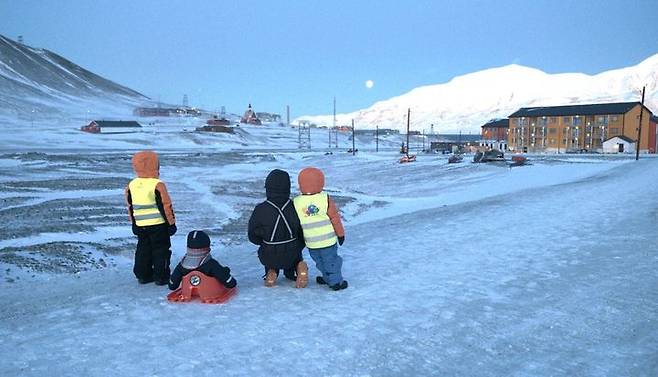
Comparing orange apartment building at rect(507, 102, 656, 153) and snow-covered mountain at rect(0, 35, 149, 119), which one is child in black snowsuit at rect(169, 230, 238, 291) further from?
snow-covered mountain at rect(0, 35, 149, 119)

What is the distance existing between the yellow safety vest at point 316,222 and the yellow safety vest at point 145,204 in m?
1.98

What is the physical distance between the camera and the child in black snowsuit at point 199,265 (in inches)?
224

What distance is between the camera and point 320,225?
6129 millimetres

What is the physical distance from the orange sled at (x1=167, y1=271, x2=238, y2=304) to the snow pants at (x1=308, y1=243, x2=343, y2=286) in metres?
1.28

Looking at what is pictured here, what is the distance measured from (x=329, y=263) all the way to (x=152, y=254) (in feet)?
8.04

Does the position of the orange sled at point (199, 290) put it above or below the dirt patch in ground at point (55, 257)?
above

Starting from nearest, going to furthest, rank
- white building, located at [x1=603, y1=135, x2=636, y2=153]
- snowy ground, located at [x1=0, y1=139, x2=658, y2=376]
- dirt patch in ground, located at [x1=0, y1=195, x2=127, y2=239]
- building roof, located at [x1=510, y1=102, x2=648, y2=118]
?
snowy ground, located at [x1=0, y1=139, x2=658, y2=376], dirt patch in ground, located at [x1=0, y1=195, x2=127, y2=239], white building, located at [x1=603, y1=135, x2=636, y2=153], building roof, located at [x1=510, y1=102, x2=648, y2=118]

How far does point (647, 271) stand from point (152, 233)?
6952 millimetres

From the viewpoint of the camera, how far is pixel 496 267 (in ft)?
23.0

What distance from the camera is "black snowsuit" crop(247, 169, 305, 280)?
6090 mm

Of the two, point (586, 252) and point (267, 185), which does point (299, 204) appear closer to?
point (267, 185)

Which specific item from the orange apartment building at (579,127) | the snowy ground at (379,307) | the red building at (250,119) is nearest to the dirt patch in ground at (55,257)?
the snowy ground at (379,307)

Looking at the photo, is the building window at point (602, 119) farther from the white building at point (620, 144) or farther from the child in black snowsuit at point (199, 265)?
the child in black snowsuit at point (199, 265)

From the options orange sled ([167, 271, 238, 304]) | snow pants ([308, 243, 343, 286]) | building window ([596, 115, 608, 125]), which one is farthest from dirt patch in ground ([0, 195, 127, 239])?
building window ([596, 115, 608, 125])
